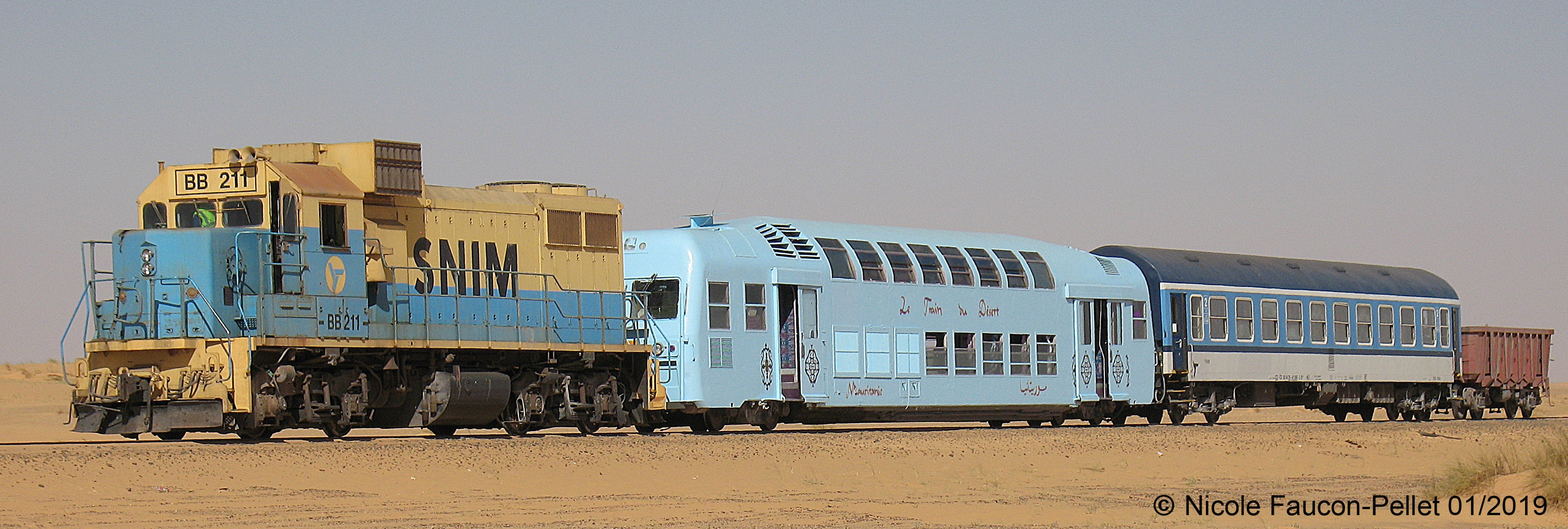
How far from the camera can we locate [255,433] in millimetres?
21156

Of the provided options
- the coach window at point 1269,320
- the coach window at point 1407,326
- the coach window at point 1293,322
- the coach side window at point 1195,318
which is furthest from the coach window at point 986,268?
the coach window at point 1407,326

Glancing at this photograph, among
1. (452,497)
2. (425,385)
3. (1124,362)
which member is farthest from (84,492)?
(1124,362)

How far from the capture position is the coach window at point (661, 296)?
24906 mm

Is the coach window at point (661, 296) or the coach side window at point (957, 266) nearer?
the coach window at point (661, 296)

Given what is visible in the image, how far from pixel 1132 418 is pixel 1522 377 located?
8.16m

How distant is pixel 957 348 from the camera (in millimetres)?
27875

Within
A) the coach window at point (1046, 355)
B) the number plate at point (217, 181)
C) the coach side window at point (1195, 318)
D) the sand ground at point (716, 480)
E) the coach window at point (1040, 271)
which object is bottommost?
the sand ground at point (716, 480)

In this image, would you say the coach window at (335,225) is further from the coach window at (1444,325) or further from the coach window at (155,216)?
the coach window at (1444,325)

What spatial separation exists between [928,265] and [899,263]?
1.88 feet

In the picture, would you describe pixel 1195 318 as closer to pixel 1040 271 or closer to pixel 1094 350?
pixel 1094 350

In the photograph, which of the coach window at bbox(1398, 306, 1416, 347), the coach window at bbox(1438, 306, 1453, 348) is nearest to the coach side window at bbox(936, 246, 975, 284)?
the coach window at bbox(1398, 306, 1416, 347)

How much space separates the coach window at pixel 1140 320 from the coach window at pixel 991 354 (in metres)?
3.38

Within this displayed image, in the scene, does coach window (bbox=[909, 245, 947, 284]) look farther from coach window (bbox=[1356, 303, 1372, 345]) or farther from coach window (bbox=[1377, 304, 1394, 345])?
coach window (bbox=[1377, 304, 1394, 345])

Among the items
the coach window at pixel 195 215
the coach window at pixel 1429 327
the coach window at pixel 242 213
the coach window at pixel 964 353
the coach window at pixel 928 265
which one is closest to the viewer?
the coach window at pixel 242 213
